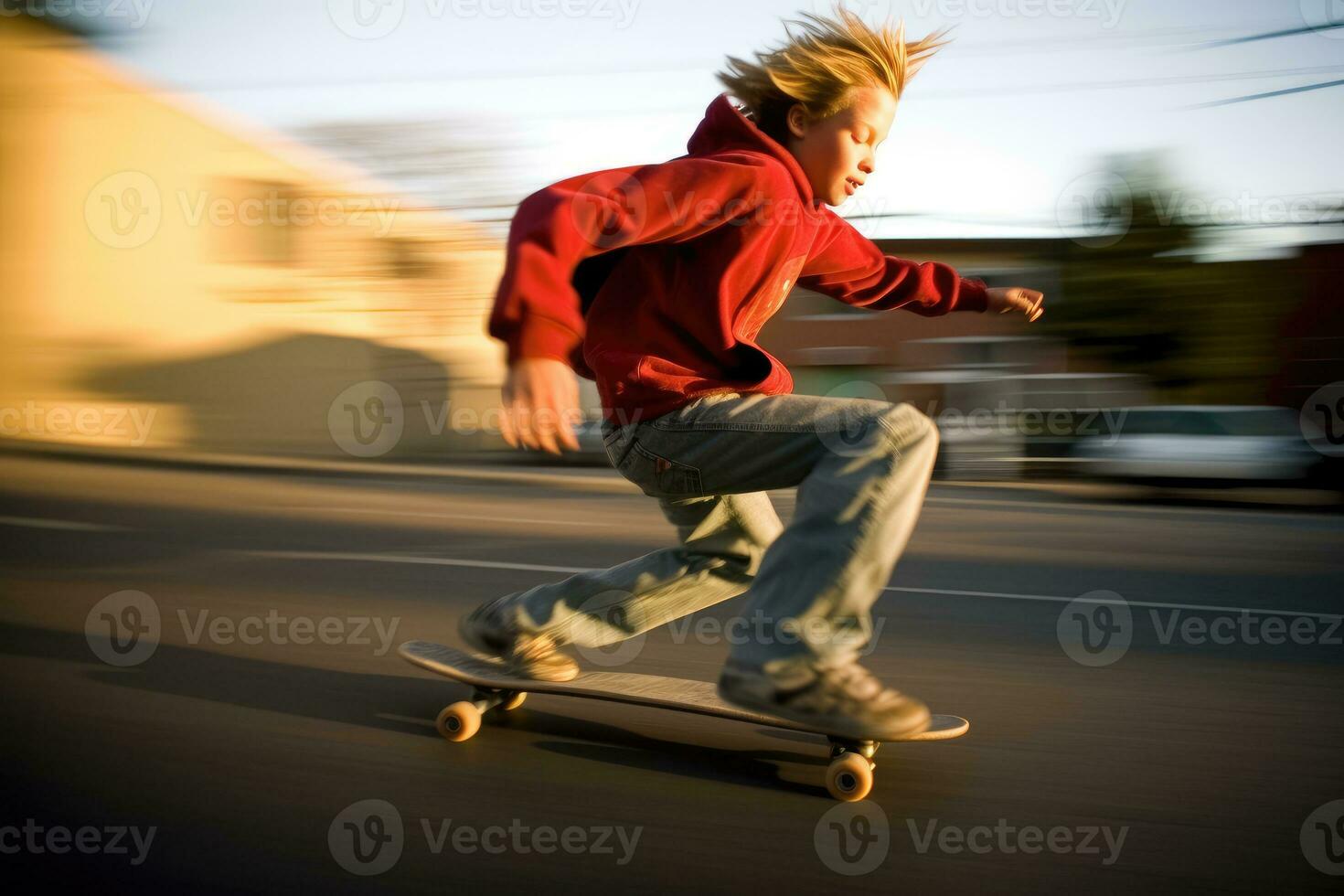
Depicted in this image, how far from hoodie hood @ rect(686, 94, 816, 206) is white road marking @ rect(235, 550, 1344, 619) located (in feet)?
8.11

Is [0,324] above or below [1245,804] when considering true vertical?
above

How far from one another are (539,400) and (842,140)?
3.30 ft

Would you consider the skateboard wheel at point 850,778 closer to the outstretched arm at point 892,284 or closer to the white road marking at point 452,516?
the outstretched arm at point 892,284

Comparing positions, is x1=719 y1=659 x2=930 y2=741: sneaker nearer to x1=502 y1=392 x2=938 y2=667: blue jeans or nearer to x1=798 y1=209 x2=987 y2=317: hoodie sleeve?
x1=502 y1=392 x2=938 y2=667: blue jeans

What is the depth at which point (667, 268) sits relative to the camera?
2.47m

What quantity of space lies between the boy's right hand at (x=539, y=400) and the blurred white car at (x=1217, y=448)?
33.6ft

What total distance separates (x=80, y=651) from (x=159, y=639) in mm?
253

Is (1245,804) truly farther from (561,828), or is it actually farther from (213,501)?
(213,501)

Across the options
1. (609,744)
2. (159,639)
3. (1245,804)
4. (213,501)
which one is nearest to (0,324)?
(213,501)

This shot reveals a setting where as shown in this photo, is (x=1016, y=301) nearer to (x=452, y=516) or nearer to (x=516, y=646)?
(x=516, y=646)

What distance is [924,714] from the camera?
2.38 m

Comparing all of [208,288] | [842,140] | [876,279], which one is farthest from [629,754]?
[208,288]

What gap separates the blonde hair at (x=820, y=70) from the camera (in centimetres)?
253

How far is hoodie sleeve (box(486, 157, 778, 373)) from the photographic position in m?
2.05
